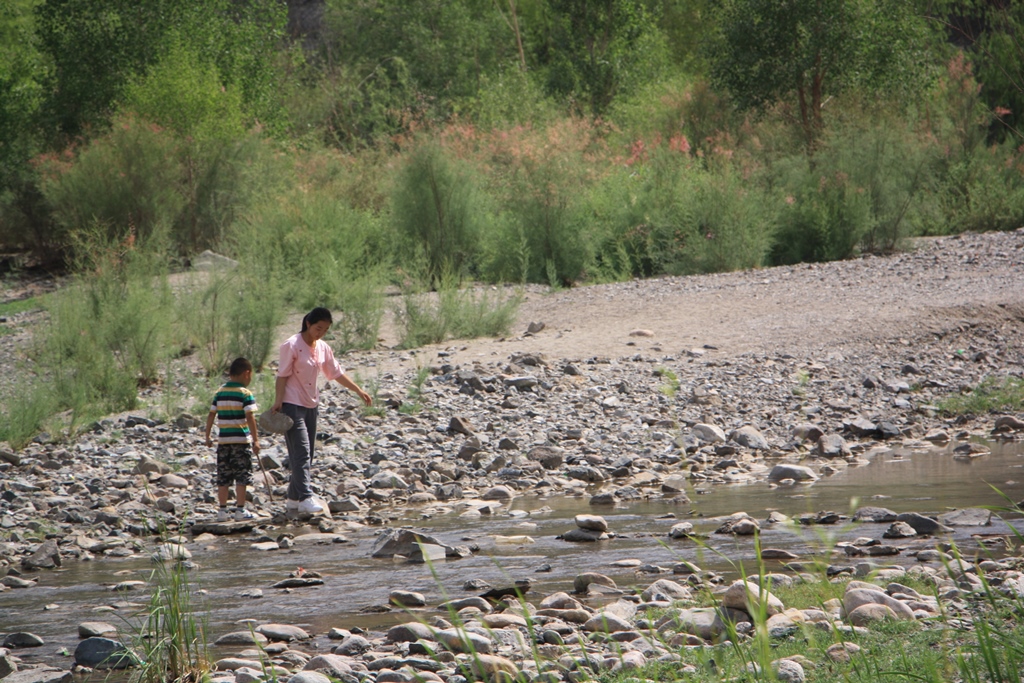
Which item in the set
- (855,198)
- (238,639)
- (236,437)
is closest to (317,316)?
(236,437)

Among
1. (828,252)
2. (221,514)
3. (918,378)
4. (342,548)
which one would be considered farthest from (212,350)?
(828,252)

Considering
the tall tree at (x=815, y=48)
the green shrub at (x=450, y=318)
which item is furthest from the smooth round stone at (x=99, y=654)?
the tall tree at (x=815, y=48)

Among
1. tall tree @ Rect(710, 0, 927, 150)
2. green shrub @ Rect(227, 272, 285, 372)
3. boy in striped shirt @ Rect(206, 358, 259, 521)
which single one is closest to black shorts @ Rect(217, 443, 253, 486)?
A: boy in striped shirt @ Rect(206, 358, 259, 521)

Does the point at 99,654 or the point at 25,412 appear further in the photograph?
the point at 25,412

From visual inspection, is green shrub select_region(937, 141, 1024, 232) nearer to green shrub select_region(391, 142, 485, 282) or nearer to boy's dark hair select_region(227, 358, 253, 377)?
green shrub select_region(391, 142, 485, 282)

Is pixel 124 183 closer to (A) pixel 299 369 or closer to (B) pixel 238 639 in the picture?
(A) pixel 299 369

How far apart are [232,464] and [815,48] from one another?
58.0 ft

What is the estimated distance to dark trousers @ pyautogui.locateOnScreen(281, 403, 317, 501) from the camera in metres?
8.10

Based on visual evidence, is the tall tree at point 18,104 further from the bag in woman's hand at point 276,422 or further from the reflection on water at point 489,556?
the reflection on water at point 489,556

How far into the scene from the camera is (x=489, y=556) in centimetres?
649

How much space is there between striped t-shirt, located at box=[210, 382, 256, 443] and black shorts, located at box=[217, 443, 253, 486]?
7 centimetres

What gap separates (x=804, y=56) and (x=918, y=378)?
1253 cm

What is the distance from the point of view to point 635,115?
27.9 m

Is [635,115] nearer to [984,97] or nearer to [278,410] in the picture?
[984,97]
